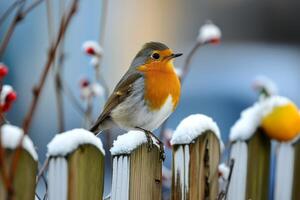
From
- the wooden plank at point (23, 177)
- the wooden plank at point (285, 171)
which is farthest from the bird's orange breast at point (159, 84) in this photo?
the wooden plank at point (23, 177)

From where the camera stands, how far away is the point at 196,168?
2.49m

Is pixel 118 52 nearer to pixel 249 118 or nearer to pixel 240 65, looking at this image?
pixel 240 65

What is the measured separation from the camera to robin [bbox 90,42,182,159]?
3.17 meters

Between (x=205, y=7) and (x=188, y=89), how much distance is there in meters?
1.39

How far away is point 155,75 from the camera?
328 centimetres

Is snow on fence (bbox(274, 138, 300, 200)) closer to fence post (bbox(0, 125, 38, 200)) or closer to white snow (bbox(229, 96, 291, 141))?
white snow (bbox(229, 96, 291, 141))

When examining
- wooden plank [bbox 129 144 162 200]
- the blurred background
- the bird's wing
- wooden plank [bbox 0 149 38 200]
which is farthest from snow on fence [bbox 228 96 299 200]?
the blurred background

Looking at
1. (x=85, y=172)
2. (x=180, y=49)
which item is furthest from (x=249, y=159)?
(x=180, y=49)

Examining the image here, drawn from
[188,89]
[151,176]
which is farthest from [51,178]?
[188,89]

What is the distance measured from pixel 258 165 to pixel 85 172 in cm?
89

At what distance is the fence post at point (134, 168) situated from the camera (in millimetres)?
2400

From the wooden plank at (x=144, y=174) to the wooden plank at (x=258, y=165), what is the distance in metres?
0.50

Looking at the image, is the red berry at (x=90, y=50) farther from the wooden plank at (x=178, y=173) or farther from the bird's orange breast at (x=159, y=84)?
the wooden plank at (x=178, y=173)

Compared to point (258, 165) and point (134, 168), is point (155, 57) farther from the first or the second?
point (134, 168)
